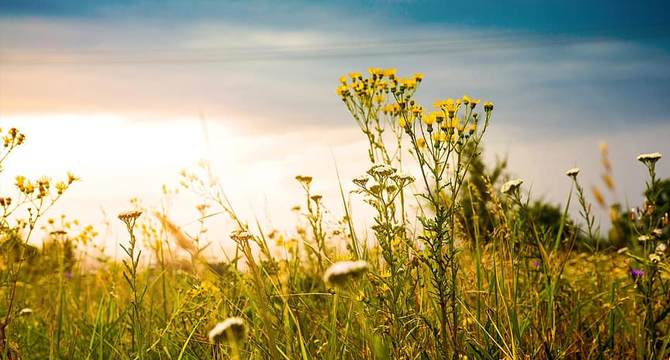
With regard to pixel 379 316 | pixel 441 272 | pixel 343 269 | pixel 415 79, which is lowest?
pixel 379 316

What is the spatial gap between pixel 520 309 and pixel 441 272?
4.66 feet

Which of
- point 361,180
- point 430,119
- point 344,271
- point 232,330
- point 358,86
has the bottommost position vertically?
point 232,330

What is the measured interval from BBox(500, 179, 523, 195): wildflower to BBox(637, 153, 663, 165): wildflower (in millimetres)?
680

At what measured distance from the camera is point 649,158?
9.74ft

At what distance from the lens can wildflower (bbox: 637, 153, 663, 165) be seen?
2949 millimetres

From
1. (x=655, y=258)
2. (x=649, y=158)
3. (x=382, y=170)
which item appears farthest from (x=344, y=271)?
(x=649, y=158)

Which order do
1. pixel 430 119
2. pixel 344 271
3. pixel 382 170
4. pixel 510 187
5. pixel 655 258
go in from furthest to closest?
pixel 510 187
pixel 655 258
pixel 430 119
pixel 382 170
pixel 344 271

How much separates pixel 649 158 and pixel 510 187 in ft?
2.56

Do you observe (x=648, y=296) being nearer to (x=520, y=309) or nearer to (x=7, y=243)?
(x=520, y=309)

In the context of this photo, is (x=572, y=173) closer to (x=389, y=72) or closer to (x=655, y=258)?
(x=655, y=258)

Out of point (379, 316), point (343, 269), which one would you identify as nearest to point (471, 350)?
point (379, 316)

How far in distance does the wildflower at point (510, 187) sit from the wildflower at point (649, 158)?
68cm

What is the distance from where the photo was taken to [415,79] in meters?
2.85

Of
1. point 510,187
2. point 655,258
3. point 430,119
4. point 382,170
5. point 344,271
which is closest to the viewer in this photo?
point 344,271
